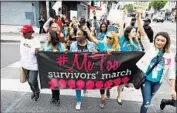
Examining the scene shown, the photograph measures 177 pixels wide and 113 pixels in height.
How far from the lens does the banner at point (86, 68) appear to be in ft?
17.4

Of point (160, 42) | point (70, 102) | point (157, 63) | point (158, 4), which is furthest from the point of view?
point (158, 4)

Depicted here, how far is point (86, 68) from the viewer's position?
17.5ft

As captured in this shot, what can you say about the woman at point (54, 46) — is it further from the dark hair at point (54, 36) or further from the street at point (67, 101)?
the street at point (67, 101)

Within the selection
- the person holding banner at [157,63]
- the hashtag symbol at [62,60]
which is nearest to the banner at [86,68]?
the hashtag symbol at [62,60]

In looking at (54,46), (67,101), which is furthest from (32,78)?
(67,101)

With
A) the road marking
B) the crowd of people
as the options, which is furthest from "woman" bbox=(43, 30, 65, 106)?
the road marking

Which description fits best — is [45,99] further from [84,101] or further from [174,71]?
[174,71]

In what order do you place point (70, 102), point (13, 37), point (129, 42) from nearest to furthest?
1. point (129, 42)
2. point (70, 102)
3. point (13, 37)

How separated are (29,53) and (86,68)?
1111 millimetres

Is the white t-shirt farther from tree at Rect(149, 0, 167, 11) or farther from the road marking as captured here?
tree at Rect(149, 0, 167, 11)

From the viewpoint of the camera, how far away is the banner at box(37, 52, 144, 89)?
209 inches

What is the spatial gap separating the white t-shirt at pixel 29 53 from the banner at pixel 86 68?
114mm

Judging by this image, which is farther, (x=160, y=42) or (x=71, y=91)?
(x=71, y=91)

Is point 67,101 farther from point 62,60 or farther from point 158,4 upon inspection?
point 158,4
